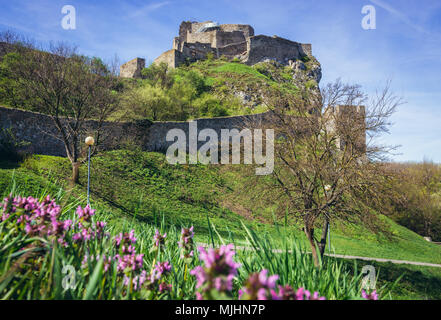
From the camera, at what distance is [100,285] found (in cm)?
176

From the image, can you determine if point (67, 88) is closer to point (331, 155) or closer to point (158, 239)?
point (331, 155)

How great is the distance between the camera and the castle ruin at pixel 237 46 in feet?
198

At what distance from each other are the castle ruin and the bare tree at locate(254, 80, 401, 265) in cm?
4857

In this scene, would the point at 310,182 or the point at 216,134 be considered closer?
the point at 310,182

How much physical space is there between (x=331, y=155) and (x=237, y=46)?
59.4 meters

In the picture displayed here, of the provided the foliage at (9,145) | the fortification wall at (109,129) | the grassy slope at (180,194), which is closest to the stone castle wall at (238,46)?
the fortification wall at (109,129)

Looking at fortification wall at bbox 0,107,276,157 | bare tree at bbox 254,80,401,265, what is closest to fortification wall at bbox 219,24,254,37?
fortification wall at bbox 0,107,276,157

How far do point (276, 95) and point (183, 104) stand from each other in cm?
1987

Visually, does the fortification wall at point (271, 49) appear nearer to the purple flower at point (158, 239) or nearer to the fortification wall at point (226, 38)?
the fortification wall at point (226, 38)

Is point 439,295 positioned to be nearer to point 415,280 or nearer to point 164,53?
point 415,280

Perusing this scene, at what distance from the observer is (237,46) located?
64312 mm

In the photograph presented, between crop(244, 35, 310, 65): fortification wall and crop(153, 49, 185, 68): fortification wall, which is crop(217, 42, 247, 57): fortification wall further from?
crop(153, 49, 185, 68): fortification wall

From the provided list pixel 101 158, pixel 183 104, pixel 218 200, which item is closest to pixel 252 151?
pixel 218 200

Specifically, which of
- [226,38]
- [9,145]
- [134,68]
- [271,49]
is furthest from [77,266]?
[226,38]
